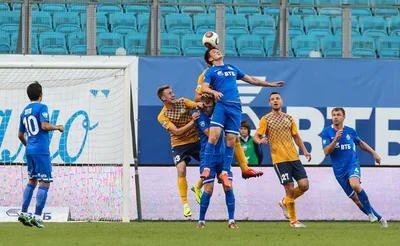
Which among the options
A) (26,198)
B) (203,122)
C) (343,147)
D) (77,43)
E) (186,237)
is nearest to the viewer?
(186,237)

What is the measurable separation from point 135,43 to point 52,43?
1.43 m

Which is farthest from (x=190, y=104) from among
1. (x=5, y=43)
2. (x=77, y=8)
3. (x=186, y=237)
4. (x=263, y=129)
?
(x=5, y=43)

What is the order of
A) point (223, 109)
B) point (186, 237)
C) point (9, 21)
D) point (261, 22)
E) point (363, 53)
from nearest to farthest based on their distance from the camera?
point (186, 237) < point (223, 109) < point (9, 21) < point (261, 22) < point (363, 53)

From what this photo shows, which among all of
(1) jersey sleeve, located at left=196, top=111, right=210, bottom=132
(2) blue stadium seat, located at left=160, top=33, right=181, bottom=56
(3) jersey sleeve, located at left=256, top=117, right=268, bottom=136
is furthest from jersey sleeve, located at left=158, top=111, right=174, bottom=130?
(2) blue stadium seat, located at left=160, top=33, right=181, bottom=56

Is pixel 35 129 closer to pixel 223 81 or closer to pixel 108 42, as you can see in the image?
pixel 223 81

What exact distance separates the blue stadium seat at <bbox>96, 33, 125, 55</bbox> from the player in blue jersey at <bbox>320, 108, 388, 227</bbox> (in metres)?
4.62

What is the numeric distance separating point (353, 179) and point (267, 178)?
356 cm

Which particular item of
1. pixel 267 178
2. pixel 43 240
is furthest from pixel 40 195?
pixel 267 178

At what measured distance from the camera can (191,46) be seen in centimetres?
1659

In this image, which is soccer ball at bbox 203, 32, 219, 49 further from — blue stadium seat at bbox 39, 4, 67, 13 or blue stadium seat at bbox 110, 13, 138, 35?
blue stadium seat at bbox 39, 4, 67, 13

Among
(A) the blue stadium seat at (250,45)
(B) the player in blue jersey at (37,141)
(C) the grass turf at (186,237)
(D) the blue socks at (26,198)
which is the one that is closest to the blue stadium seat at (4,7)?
(A) the blue stadium seat at (250,45)

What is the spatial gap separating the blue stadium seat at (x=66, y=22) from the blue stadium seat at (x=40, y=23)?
0.13 m

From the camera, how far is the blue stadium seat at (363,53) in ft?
54.7

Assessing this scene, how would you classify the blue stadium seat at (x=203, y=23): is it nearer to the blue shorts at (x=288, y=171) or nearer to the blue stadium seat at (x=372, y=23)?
the blue stadium seat at (x=372, y=23)
